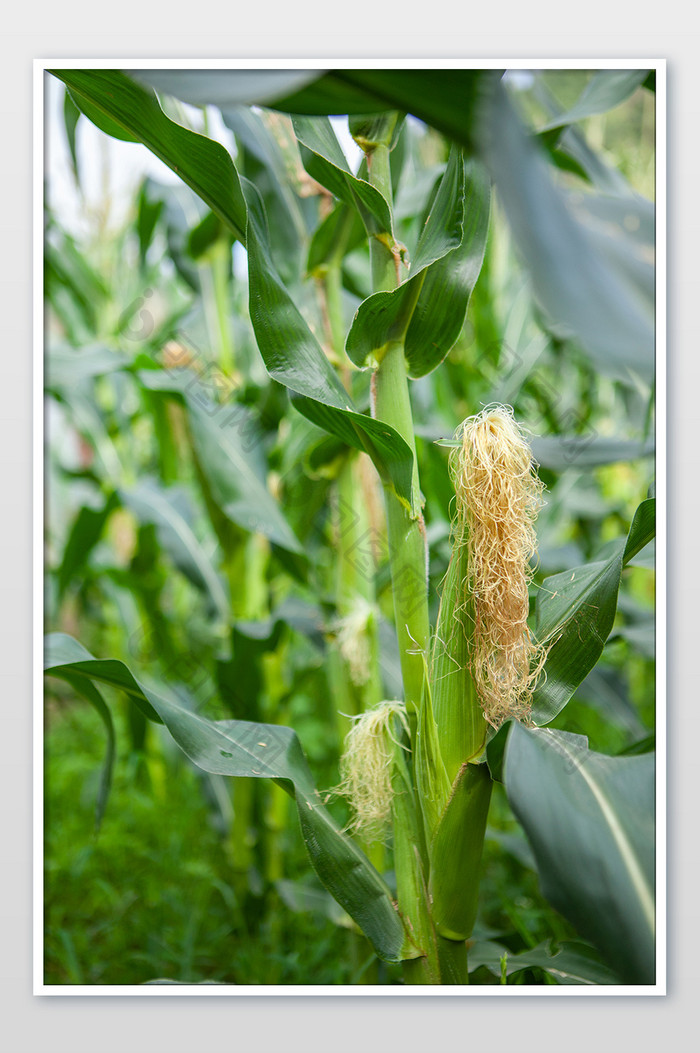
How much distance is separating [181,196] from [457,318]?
619 millimetres

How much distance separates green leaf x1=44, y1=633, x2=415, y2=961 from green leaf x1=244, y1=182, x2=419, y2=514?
0.22 metres

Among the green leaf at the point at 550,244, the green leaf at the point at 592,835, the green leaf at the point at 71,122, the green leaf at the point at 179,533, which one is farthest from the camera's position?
the green leaf at the point at 179,533

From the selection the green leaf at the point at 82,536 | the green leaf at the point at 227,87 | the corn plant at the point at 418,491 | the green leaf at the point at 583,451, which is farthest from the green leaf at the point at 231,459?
the green leaf at the point at 227,87

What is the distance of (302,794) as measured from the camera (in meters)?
0.54

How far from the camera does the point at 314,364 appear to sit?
0.53 meters

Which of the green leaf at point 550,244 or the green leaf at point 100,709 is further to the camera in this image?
the green leaf at point 100,709

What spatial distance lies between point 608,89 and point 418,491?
A: 434 mm

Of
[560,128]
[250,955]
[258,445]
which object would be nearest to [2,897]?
[250,955]

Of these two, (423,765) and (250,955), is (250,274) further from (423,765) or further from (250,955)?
(250,955)

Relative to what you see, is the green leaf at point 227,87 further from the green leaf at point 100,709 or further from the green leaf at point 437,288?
the green leaf at point 100,709

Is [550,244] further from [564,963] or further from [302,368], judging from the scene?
[564,963]

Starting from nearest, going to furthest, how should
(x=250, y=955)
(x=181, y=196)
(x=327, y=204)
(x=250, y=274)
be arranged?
1. (x=250, y=274)
2. (x=327, y=204)
3. (x=250, y=955)
4. (x=181, y=196)

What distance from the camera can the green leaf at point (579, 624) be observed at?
519 mm

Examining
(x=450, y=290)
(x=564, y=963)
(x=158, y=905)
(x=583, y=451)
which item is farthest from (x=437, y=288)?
(x=158, y=905)
